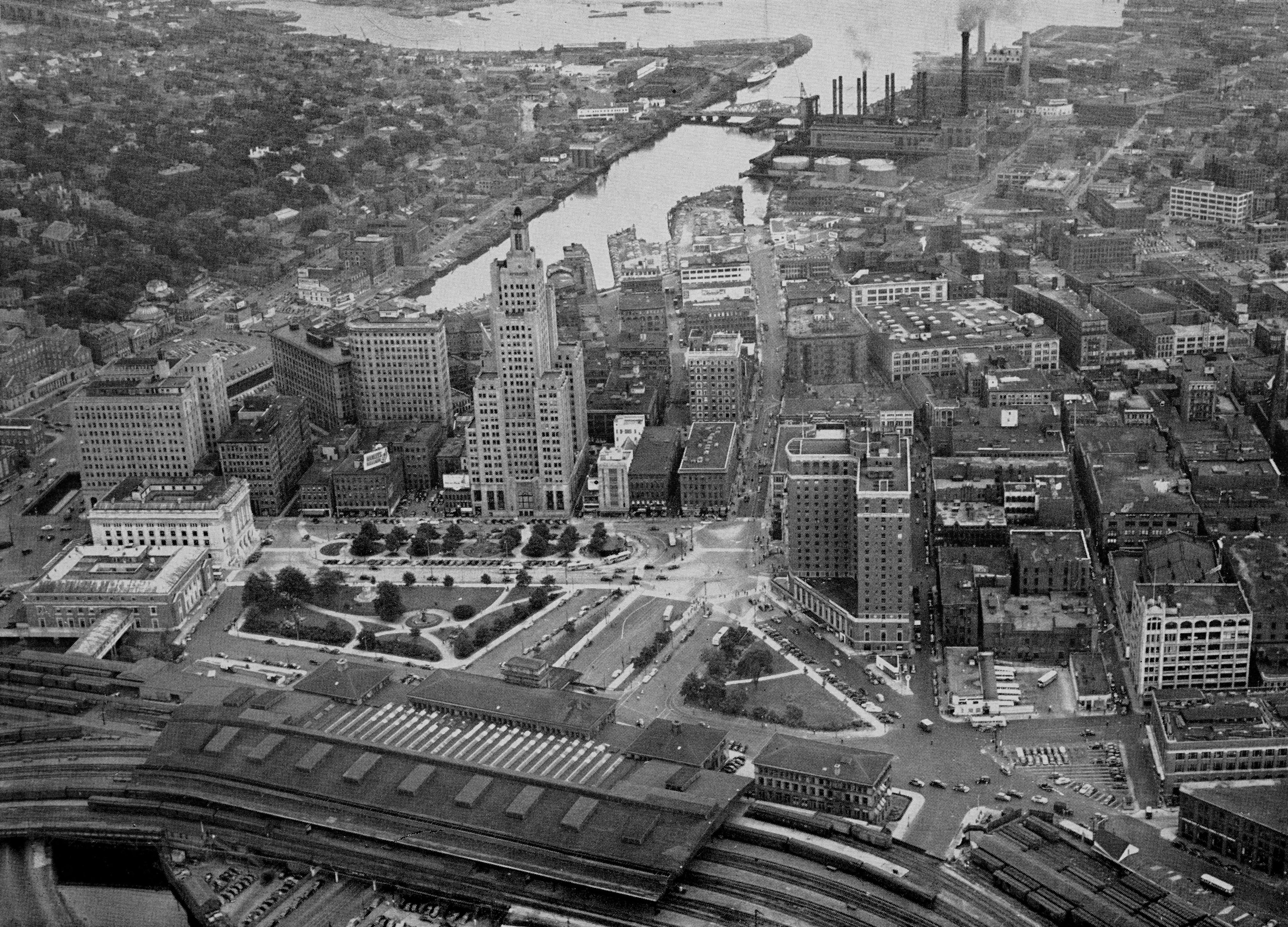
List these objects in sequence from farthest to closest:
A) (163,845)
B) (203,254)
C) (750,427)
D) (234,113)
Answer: (234,113)
(203,254)
(750,427)
(163,845)

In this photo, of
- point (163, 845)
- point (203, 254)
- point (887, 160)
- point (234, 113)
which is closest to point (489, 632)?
point (163, 845)

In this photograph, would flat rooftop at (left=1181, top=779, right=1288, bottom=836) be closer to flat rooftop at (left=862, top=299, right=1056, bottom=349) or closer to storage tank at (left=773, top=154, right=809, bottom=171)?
flat rooftop at (left=862, top=299, right=1056, bottom=349)

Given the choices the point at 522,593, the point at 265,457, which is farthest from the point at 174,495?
the point at 522,593

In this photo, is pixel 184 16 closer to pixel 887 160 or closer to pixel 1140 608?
pixel 887 160

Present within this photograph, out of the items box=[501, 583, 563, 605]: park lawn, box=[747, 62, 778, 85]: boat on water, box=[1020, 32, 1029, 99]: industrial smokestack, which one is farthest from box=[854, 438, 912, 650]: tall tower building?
box=[747, 62, 778, 85]: boat on water

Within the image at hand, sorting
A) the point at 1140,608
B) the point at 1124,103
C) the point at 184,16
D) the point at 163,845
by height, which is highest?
the point at 184,16

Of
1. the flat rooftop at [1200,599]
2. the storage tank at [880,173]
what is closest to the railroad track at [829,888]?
the flat rooftop at [1200,599]

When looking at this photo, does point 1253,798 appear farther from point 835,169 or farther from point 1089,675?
point 835,169

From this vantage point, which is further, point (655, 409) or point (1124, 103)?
point (1124, 103)
